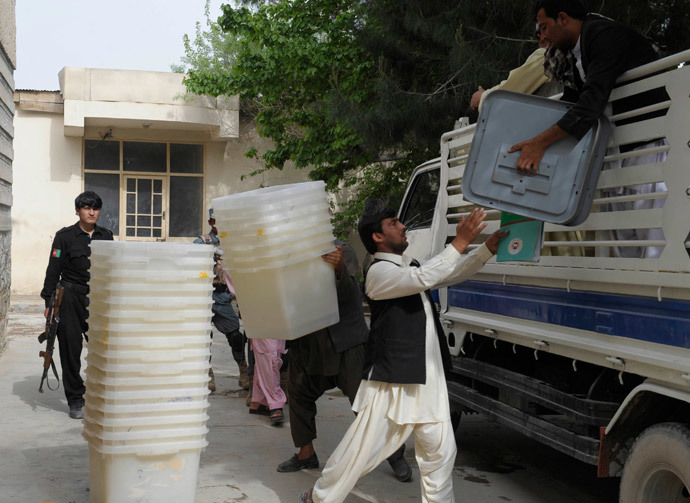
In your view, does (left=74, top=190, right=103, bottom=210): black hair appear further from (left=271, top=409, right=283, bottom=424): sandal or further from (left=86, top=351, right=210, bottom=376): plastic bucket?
(left=86, top=351, right=210, bottom=376): plastic bucket

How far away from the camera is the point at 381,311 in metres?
4.06

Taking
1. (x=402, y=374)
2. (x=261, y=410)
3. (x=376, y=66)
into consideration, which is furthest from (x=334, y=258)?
(x=376, y=66)

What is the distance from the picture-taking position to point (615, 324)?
3469 mm

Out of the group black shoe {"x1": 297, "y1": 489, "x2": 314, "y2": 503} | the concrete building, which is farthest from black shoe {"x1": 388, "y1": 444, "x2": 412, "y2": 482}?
the concrete building

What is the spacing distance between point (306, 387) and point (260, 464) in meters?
0.67

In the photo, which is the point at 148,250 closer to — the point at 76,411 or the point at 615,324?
the point at 615,324

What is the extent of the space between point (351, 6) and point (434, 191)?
7.92 metres

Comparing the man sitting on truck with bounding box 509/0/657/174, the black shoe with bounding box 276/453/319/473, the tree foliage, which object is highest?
the tree foliage

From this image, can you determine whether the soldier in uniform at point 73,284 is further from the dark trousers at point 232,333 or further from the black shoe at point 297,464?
the black shoe at point 297,464

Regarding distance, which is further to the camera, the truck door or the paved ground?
the truck door

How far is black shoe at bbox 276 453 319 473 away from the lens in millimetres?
5205

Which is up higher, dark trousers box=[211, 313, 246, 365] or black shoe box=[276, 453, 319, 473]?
dark trousers box=[211, 313, 246, 365]

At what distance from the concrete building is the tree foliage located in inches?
103

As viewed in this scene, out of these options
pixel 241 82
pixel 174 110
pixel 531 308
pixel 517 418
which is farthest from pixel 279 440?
pixel 174 110
